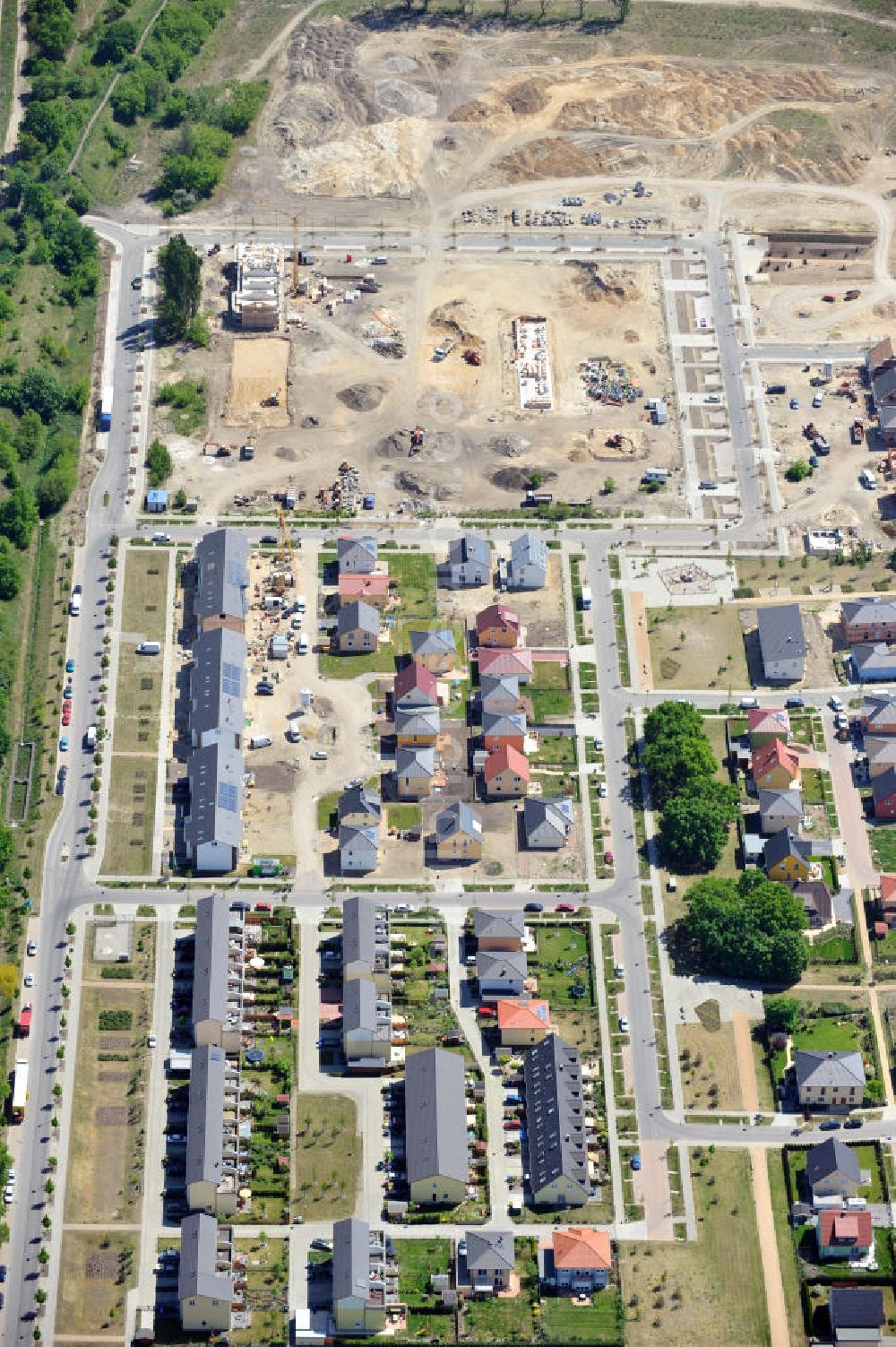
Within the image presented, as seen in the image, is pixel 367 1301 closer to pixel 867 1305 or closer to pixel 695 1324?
pixel 695 1324

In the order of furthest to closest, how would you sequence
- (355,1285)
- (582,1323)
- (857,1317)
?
(582,1323) → (857,1317) → (355,1285)

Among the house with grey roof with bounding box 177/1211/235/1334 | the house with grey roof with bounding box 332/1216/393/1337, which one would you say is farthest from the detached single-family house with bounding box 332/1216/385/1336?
the house with grey roof with bounding box 177/1211/235/1334

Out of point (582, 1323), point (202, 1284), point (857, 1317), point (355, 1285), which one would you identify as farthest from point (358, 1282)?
point (857, 1317)

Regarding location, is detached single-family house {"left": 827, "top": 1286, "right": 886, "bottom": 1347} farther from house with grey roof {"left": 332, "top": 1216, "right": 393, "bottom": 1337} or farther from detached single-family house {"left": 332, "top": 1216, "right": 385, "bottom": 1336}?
detached single-family house {"left": 332, "top": 1216, "right": 385, "bottom": 1336}

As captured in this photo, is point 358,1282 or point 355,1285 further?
point 358,1282

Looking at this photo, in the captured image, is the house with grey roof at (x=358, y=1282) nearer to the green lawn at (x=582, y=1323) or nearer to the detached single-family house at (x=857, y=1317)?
the green lawn at (x=582, y=1323)

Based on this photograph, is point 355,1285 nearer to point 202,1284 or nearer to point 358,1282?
point 358,1282

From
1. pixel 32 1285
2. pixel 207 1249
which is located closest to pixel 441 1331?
pixel 207 1249
